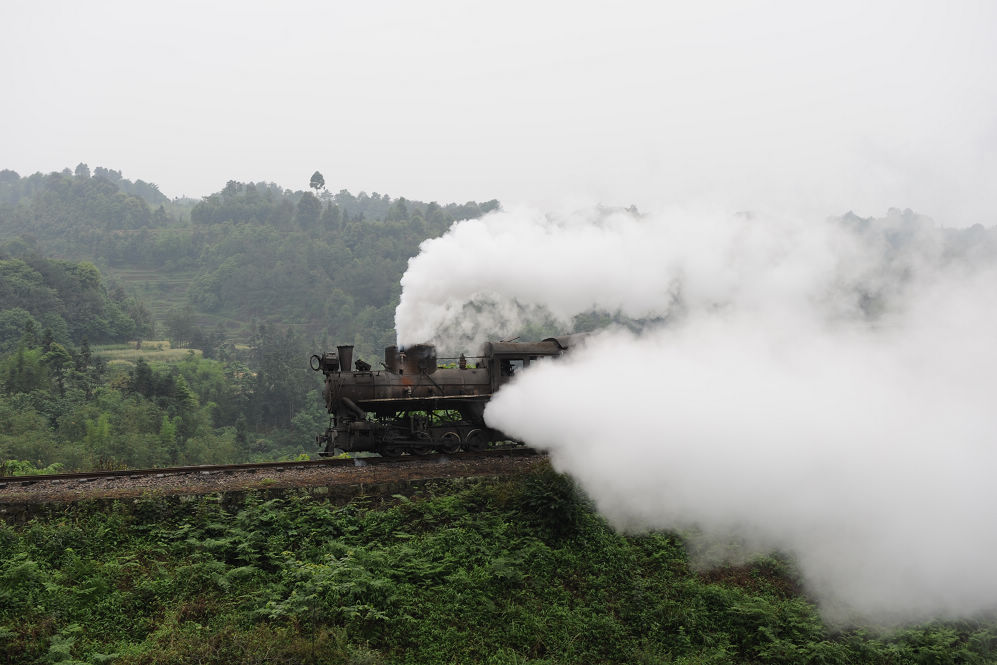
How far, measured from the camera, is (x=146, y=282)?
524 ft

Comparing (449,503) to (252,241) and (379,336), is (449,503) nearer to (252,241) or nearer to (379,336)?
(379,336)

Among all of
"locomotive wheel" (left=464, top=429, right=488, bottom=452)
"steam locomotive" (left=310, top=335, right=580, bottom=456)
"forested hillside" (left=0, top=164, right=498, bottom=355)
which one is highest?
"forested hillside" (left=0, top=164, right=498, bottom=355)

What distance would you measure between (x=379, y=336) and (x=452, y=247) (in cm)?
10930

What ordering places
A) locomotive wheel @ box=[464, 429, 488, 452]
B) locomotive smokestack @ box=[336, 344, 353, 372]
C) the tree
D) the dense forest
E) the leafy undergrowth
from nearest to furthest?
the leafy undergrowth < locomotive smokestack @ box=[336, 344, 353, 372] < locomotive wheel @ box=[464, 429, 488, 452] < the dense forest < the tree

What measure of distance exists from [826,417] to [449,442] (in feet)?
33.8

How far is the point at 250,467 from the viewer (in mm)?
19141

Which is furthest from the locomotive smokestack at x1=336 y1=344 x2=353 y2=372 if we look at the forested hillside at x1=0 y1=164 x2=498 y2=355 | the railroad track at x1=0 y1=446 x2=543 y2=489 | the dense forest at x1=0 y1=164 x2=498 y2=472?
the forested hillside at x1=0 y1=164 x2=498 y2=355

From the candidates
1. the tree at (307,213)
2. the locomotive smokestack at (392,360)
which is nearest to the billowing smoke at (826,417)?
the locomotive smokestack at (392,360)

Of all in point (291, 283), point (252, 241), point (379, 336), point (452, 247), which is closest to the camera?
point (452, 247)

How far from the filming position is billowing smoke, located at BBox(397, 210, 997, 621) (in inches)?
555

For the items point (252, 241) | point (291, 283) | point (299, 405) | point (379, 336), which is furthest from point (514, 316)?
point (252, 241)

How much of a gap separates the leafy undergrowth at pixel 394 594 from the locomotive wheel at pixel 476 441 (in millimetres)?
4469

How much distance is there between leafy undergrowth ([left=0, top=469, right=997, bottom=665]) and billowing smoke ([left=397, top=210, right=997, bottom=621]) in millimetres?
916

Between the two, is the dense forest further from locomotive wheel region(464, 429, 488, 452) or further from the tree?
locomotive wheel region(464, 429, 488, 452)
